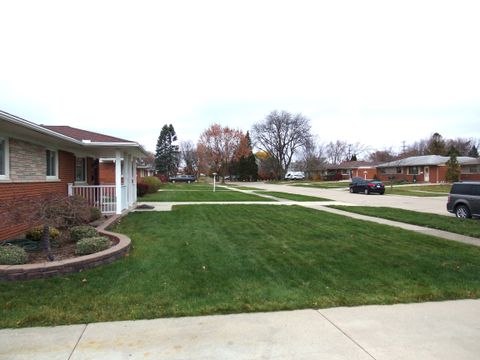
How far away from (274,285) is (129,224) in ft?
24.3

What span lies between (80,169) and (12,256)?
35.1ft

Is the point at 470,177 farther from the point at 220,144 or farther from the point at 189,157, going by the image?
the point at 189,157

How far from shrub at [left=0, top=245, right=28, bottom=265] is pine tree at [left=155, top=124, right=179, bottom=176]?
8139cm

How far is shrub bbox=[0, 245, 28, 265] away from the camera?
607 centimetres

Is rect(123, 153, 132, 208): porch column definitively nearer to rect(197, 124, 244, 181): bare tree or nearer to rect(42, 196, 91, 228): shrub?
rect(42, 196, 91, 228): shrub

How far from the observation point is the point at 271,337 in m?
3.92

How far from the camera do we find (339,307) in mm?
4793

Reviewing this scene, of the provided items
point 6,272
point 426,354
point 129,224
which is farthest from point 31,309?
point 129,224

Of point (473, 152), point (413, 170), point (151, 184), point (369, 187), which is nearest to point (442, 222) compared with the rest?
point (151, 184)

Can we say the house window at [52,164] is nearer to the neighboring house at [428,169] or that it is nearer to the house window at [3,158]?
the house window at [3,158]

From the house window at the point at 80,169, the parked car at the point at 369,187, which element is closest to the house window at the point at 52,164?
the house window at the point at 80,169

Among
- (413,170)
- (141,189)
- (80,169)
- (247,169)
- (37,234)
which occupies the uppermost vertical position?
(247,169)

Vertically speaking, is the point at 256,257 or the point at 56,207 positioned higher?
the point at 56,207

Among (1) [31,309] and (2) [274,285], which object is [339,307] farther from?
(1) [31,309]
